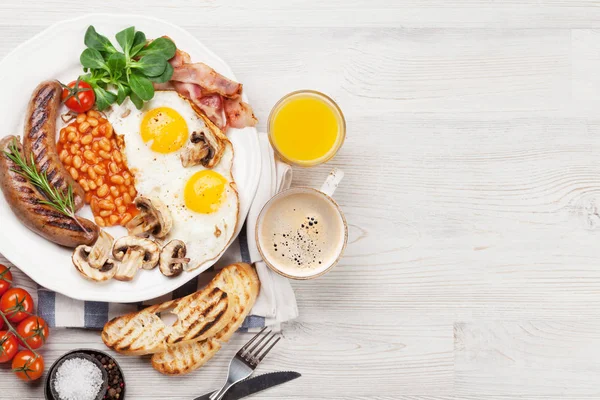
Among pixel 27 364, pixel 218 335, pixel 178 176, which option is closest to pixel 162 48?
pixel 178 176

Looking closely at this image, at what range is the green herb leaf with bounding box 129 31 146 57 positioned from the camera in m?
3.26

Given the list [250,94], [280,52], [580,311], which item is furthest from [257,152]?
[580,311]

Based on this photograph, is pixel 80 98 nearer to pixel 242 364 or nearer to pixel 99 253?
pixel 99 253

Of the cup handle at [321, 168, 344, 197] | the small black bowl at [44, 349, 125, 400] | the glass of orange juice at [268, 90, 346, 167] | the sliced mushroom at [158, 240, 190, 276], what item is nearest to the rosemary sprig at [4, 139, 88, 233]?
the sliced mushroom at [158, 240, 190, 276]

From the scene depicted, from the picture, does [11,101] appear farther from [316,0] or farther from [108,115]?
[316,0]

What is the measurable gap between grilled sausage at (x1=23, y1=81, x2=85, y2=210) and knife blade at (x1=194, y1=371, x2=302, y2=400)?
122 centimetres

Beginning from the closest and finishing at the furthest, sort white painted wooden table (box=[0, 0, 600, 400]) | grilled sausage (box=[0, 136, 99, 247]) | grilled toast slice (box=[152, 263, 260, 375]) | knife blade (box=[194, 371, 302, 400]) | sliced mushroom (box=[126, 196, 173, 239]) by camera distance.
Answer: grilled sausage (box=[0, 136, 99, 247]), sliced mushroom (box=[126, 196, 173, 239]), grilled toast slice (box=[152, 263, 260, 375]), knife blade (box=[194, 371, 302, 400]), white painted wooden table (box=[0, 0, 600, 400])

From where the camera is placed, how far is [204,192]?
3291 millimetres

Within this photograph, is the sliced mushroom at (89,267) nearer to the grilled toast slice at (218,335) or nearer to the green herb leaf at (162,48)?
the grilled toast slice at (218,335)

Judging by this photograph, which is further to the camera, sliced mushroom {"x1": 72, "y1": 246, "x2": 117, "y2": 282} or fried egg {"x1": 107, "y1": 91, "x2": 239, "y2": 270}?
fried egg {"x1": 107, "y1": 91, "x2": 239, "y2": 270}

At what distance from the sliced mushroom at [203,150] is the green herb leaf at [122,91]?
38cm

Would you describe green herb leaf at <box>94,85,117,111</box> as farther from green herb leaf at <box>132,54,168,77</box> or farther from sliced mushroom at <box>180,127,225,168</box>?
sliced mushroom at <box>180,127,225,168</box>

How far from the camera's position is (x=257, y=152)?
3.36 meters

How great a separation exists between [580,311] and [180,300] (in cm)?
218
